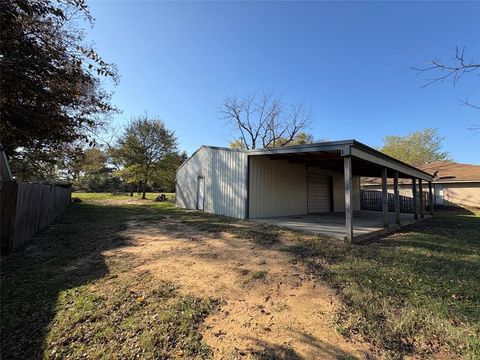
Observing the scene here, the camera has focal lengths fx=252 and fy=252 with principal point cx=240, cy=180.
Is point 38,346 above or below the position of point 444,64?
below

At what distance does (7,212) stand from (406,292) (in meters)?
7.21

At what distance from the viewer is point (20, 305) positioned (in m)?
3.06

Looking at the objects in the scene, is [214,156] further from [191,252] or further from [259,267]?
[259,267]

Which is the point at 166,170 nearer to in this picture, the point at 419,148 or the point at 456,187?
the point at 456,187

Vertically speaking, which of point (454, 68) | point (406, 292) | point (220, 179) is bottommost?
point (406, 292)

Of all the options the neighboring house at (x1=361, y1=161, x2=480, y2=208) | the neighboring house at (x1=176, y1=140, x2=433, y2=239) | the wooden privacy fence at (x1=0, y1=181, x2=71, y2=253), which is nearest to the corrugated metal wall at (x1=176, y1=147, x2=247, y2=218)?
the neighboring house at (x1=176, y1=140, x2=433, y2=239)

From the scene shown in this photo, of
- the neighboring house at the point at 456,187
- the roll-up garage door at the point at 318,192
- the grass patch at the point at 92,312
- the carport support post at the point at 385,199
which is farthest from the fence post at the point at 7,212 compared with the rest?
the neighboring house at the point at 456,187

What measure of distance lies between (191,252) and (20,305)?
290 centimetres

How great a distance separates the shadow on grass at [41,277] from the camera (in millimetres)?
2484

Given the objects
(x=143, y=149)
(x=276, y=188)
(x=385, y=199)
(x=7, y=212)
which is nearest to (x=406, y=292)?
(x=385, y=199)

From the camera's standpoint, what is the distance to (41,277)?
3939 mm

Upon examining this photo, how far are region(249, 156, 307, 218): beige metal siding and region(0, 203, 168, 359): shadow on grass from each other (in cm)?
571

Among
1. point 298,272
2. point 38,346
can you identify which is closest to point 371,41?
point 298,272

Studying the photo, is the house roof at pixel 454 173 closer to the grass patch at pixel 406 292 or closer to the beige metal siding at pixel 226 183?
the beige metal siding at pixel 226 183
